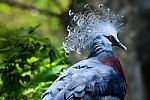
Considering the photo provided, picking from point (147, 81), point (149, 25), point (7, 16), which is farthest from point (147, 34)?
point (7, 16)

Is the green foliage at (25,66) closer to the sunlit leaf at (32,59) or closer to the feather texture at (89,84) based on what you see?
the sunlit leaf at (32,59)

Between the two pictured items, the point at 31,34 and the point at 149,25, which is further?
the point at 149,25

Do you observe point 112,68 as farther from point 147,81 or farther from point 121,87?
point 147,81

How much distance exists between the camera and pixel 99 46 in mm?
2479

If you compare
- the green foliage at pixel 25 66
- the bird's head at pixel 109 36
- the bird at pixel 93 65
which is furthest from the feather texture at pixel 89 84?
the green foliage at pixel 25 66

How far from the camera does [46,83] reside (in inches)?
119

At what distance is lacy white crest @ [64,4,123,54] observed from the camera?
98.9 inches

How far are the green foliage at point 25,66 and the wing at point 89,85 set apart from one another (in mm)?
680

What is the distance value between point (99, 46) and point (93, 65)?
0.13 metres

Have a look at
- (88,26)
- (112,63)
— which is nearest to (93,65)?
(112,63)

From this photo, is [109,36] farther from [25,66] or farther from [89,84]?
[25,66]

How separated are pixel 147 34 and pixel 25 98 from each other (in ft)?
8.04

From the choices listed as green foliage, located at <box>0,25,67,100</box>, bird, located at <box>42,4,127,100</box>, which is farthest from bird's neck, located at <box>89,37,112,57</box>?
green foliage, located at <box>0,25,67,100</box>

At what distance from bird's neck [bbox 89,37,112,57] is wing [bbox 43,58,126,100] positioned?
9 centimetres
